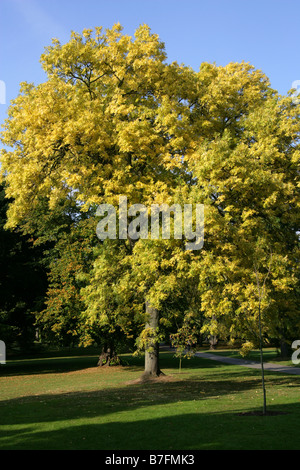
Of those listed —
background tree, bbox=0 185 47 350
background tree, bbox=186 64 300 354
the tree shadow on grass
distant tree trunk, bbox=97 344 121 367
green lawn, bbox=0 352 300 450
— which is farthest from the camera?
distant tree trunk, bbox=97 344 121 367

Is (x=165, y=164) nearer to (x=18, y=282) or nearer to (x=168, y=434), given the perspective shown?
(x=168, y=434)

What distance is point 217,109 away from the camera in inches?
771

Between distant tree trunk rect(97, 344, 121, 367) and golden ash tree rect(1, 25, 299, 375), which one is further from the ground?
golden ash tree rect(1, 25, 299, 375)

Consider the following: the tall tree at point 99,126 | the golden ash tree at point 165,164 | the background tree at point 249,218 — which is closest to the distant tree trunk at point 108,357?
the golden ash tree at point 165,164

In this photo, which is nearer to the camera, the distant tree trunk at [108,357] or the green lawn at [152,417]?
the green lawn at [152,417]

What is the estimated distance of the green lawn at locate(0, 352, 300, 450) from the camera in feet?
28.9

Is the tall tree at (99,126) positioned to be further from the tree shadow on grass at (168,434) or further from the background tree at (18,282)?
the background tree at (18,282)

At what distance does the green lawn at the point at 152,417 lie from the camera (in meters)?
8.80

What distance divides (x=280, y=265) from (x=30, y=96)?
42.6 feet

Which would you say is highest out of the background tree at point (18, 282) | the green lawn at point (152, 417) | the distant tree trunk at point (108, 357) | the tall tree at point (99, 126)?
the tall tree at point (99, 126)

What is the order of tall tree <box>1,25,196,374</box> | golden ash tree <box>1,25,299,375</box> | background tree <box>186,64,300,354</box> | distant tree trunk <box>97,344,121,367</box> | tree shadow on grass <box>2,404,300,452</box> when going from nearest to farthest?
tree shadow on grass <box>2,404,300,452</box>
background tree <box>186,64,300,354</box>
golden ash tree <box>1,25,299,375</box>
tall tree <box>1,25,196,374</box>
distant tree trunk <box>97,344,121,367</box>

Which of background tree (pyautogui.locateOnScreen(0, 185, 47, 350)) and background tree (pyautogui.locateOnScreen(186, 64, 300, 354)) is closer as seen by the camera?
background tree (pyautogui.locateOnScreen(186, 64, 300, 354))

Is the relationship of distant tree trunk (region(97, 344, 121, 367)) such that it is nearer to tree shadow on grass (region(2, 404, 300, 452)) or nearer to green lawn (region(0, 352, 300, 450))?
green lawn (region(0, 352, 300, 450))

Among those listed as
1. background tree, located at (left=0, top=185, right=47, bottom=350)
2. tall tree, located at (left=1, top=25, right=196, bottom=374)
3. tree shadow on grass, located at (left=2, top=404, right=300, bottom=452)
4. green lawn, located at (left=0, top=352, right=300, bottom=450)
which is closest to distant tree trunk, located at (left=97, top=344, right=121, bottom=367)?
background tree, located at (left=0, top=185, right=47, bottom=350)
